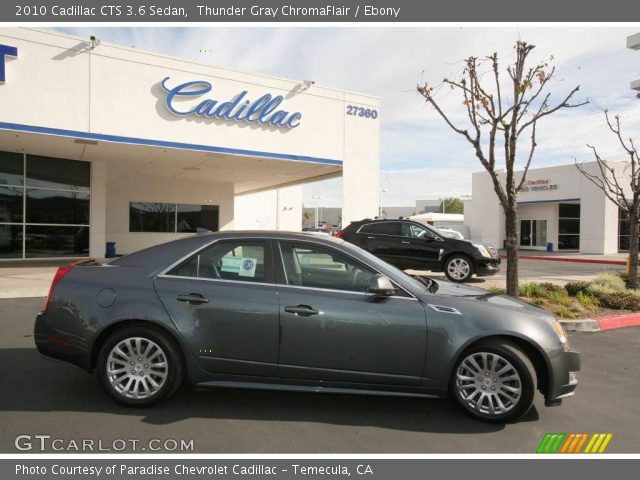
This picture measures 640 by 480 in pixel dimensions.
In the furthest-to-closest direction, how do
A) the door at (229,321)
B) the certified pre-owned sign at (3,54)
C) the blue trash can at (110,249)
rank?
the blue trash can at (110,249) < the certified pre-owned sign at (3,54) < the door at (229,321)

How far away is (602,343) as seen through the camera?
6.76m

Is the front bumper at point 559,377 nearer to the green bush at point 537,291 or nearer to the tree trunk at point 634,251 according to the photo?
the green bush at point 537,291

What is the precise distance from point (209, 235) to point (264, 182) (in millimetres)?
19021

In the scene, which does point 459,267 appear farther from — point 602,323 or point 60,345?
point 60,345

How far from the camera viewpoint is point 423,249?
12.2 m

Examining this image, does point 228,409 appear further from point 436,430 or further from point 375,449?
point 436,430

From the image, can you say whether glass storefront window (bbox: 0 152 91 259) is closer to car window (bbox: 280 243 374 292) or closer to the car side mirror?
car window (bbox: 280 243 374 292)

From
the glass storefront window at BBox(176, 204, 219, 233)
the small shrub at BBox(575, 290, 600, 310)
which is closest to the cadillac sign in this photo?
the glass storefront window at BBox(176, 204, 219, 233)

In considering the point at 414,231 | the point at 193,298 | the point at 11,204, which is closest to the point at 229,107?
the point at 414,231

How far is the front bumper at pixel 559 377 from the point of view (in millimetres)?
3812

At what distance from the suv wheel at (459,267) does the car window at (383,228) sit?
1.52m

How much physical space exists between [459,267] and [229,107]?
8419 mm

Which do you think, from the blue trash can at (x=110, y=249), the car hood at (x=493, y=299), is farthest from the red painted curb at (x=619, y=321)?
the blue trash can at (x=110, y=249)

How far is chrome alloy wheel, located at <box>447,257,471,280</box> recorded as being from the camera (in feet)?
38.9
